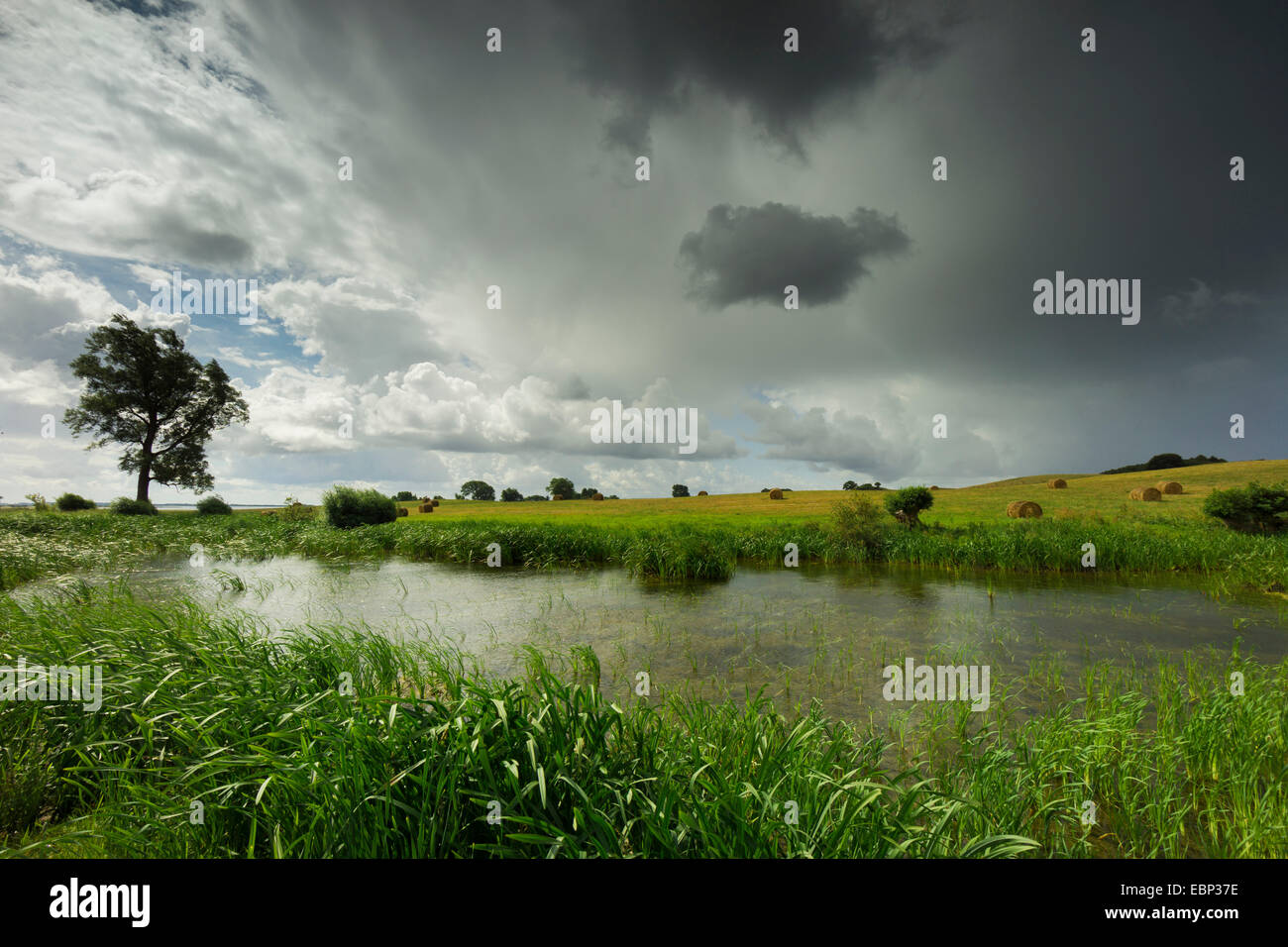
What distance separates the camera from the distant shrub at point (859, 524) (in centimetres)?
2036

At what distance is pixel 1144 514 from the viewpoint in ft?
82.2

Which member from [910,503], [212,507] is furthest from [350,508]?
[910,503]

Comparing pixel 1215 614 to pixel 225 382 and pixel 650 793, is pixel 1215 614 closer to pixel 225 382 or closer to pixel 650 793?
pixel 650 793

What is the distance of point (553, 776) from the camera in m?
3.19

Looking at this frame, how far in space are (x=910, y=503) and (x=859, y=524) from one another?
4648 mm

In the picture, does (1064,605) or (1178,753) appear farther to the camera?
(1064,605)

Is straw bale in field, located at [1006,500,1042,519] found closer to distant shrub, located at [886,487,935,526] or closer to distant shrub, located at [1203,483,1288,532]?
distant shrub, located at [1203,483,1288,532]

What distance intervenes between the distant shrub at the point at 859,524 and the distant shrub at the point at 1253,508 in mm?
12539

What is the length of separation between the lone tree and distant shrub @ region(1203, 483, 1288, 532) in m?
62.4

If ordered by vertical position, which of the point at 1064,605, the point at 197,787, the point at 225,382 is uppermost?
the point at 225,382

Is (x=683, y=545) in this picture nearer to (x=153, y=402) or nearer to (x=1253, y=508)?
(x=1253, y=508)

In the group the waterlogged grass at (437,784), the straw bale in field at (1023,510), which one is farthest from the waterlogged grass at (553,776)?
the straw bale in field at (1023,510)
